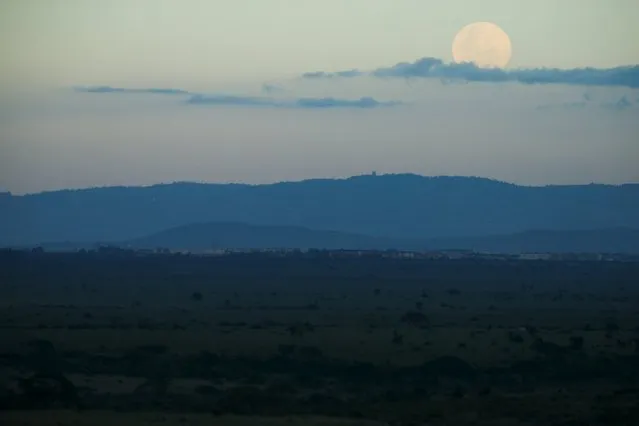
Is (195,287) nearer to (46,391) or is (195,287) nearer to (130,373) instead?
(130,373)

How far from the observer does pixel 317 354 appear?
127 feet

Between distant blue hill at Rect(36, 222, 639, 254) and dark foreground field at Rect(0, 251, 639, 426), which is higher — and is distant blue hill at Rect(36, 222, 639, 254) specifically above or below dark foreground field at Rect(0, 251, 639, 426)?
above

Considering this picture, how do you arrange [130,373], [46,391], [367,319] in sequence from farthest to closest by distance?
[367,319] < [130,373] < [46,391]

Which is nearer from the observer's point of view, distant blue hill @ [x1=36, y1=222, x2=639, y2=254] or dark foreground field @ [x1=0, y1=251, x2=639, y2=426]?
dark foreground field @ [x1=0, y1=251, x2=639, y2=426]

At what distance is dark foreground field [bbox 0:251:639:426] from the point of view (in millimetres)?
27828

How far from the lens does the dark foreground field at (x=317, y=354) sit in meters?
27.8

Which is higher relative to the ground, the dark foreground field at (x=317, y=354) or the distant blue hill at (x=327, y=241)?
the distant blue hill at (x=327, y=241)

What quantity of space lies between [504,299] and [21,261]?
180 feet

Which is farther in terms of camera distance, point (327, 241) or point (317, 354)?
point (327, 241)

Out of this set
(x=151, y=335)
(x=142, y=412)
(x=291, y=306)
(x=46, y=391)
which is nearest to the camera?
(x=142, y=412)

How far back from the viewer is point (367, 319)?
55.3 m

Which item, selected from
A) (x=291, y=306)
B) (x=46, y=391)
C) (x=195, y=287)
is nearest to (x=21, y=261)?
(x=195, y=287)

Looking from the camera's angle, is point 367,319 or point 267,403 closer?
point 267,403

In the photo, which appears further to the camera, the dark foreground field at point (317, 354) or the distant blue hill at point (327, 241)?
the distant blue hill at point (327, 241)
